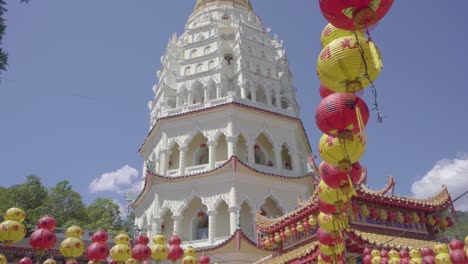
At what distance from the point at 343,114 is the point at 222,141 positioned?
18.1 metres

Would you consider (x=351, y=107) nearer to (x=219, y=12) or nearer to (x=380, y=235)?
(x=380, y=235)

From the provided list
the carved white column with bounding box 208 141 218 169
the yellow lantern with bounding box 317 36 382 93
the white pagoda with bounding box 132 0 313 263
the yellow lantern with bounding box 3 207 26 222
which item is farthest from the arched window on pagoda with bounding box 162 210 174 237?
the yellow lantern with bounding box 317 36 382 93

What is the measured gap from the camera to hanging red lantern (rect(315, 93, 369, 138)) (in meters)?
5.20

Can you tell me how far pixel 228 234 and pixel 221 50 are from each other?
35.0 feet

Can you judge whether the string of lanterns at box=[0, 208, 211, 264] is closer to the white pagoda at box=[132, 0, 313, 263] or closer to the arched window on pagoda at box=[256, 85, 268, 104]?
the white pagoda at box=[132, 0, 313, 263]

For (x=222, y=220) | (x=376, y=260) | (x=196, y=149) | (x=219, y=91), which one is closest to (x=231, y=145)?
(x=196, y=149)

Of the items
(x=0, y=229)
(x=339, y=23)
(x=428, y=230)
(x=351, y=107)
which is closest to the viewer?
(x=339, y=23)

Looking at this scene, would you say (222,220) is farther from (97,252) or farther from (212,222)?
(97,252)

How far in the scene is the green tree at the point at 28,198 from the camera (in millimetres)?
32875

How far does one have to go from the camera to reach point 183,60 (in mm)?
25547

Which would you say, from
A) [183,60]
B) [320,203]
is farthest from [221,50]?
[320,203]

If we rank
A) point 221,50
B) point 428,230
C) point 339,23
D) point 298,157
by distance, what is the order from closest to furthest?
1. point 339,23
2. point 428,230
3. point 298,157
4. point 221,50

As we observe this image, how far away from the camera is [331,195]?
23.4 ft

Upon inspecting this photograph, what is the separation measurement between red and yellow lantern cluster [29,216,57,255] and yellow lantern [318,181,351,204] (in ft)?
28.6
